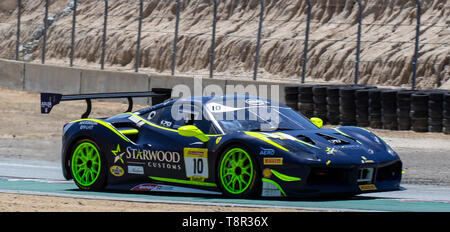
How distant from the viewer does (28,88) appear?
1066 inches

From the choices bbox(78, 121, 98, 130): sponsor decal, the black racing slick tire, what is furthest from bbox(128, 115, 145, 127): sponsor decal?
the black racing slick tire

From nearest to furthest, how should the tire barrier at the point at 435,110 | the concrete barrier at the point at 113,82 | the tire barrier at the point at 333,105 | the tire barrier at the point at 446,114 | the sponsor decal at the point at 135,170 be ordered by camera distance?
the sponsor decal at the point at 135,170 → the tire barrier at the point at 446,114 → the tire barrier at the point at 435,110 → the tire barrier at the point at 333,105 → the concrete barrier at the point at 113,82

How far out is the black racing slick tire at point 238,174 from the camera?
887cm

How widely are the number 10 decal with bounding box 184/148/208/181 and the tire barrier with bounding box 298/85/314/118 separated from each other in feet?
32.0

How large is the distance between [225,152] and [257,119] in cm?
76

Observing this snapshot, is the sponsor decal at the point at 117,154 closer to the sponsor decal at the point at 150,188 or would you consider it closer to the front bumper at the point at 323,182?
the sponsor decal at the point at 150,188

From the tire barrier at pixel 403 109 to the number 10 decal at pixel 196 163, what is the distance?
28.9 feet

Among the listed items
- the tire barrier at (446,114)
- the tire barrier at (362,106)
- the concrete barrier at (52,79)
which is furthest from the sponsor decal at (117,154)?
the concrete barrier at (52,79)

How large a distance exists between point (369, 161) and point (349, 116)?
9338 millimetres

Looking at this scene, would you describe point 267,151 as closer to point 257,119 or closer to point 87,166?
point 257,119

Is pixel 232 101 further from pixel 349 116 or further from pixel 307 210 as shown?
pixel 349 116

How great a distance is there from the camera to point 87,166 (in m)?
10.5

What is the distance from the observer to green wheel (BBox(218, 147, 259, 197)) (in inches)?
350
